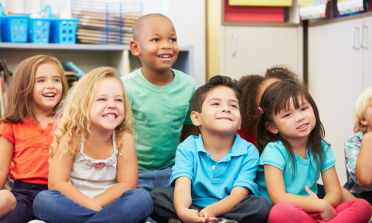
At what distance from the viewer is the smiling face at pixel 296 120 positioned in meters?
1.30

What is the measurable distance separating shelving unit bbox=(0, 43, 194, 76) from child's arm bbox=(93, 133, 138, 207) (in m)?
0.89

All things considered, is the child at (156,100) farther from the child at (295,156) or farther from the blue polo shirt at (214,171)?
the child at (295,156)

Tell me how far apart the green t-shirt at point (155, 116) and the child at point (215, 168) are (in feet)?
0.58

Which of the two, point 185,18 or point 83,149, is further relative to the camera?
point 185,18

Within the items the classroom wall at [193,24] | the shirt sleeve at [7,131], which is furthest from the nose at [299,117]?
the classroom wall at [193,24]

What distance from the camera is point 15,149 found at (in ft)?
4.88

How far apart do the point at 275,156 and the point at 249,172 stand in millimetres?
104

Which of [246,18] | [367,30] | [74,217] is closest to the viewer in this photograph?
[74,217]

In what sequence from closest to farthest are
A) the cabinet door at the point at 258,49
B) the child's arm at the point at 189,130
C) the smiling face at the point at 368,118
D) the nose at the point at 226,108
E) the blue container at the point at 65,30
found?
1. the nose at the point at 226,108
2. the smiling face at the point at 368,118
3. the child's arm at the point at 189,130
4. the blue container at the point at 65,30
5. the cabinet door at the point at 258,49

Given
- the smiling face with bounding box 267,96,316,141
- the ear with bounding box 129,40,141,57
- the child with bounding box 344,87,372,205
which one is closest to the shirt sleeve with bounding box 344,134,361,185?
the child with bounding box 344,87,372,205

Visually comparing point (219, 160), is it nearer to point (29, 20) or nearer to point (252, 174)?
point (252, 174)

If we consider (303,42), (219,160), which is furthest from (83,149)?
(303,42)

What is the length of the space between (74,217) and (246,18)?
5.59 ft

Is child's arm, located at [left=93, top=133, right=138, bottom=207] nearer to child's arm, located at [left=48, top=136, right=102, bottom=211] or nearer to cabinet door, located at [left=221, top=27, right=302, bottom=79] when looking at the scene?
child's arm, located at [left=48, top=136, right=102, bottom=211]
